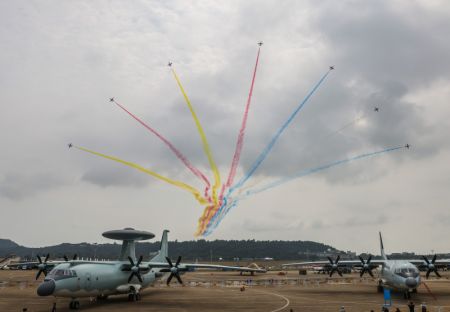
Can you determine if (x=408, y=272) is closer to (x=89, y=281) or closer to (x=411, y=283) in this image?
(x=411, y=283)

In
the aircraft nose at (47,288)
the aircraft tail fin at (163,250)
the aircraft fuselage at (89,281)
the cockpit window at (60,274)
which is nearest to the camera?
the aircraft nose at (47,288)

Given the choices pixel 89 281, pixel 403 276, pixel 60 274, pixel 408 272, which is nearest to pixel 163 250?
pixel 89 281

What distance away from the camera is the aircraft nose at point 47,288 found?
31734mm

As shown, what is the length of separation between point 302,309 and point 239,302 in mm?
8355

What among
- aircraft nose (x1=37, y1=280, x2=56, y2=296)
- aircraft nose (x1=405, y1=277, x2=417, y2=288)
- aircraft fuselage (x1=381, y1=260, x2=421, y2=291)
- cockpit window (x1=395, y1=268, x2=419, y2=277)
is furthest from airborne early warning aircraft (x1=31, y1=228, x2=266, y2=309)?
aircraft nose (x1=405, y1=277, x2=417, y2=288)

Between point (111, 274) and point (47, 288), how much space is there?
9066mm

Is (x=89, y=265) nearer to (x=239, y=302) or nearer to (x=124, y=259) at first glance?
(x=124, y=259)

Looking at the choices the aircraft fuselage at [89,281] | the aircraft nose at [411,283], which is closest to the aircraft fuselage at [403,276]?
the aircraft nose at [411,283]

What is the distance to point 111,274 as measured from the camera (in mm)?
40500

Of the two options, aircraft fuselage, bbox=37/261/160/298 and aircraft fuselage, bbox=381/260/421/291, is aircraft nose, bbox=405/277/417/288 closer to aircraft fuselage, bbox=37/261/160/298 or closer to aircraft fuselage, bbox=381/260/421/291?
aircraft fuselage, bbox=381/260/421/291

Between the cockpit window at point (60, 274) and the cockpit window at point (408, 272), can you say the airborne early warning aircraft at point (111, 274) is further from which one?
the cockpit window at point (408, 272)

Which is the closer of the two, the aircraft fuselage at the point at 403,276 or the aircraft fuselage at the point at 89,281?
the aircraft fuselage at the point at 89,281

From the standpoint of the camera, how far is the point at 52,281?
108 ft

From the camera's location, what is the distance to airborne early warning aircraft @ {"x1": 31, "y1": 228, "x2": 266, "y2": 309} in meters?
33.8
